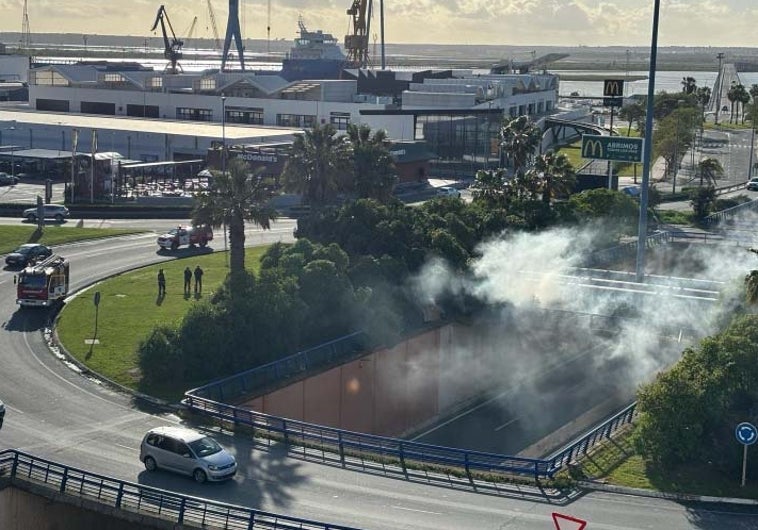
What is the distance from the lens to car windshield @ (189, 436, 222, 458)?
3397 cm

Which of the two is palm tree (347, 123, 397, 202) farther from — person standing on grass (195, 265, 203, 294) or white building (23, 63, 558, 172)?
white building (23, 63, 558, 172)

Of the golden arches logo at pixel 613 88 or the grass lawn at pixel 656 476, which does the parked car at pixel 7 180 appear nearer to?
the golden arches logo at pixel 613 88

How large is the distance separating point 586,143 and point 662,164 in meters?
73.6

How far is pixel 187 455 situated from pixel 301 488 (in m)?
3.62

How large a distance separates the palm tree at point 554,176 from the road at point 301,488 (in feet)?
123

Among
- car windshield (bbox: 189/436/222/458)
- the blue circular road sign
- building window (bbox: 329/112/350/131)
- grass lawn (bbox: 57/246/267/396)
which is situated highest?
building window (bbox: 329/112/350/131)

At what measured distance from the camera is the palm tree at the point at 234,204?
53469mm

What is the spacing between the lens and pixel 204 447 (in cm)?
3412

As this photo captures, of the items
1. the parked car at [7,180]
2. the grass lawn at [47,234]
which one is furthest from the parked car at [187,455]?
the parked car at [7,180]

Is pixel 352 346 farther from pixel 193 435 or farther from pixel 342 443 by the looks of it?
pixel 193 435

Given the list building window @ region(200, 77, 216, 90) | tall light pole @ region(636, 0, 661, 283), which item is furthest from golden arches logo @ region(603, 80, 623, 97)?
building window @ region(200, 77, 216, 90)

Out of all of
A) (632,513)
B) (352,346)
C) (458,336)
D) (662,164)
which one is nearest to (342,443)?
(632,513)

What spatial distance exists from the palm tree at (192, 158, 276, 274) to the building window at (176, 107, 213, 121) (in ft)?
291

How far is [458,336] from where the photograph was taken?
59.6 m
